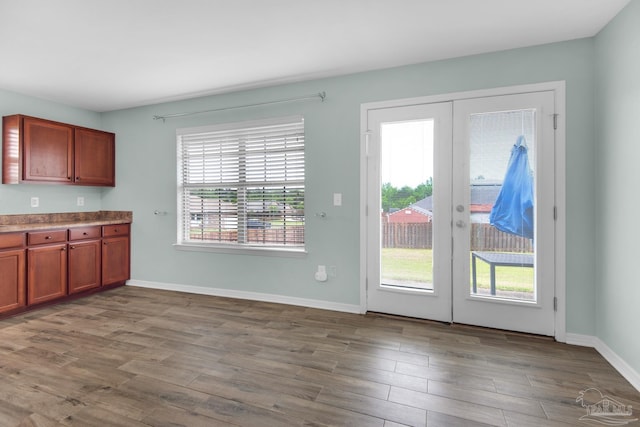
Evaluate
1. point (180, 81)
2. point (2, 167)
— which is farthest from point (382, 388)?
point (2, 167)

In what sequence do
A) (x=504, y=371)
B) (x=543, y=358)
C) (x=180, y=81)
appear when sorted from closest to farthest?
(x=504, y=371)
(x=543, y=358)
(x=180, y=81)

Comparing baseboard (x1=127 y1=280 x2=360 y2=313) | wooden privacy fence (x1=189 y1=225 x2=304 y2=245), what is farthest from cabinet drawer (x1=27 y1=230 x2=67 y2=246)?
wooden privacy fence (x1=189 y1=225 x2=304 y2=245)

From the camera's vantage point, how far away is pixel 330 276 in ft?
11.0

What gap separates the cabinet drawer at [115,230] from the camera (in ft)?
13.5

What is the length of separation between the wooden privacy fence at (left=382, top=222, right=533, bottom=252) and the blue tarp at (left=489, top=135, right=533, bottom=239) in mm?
72

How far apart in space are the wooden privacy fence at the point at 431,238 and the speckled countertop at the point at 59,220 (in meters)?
3.63

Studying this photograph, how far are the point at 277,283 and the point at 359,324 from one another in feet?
3.66

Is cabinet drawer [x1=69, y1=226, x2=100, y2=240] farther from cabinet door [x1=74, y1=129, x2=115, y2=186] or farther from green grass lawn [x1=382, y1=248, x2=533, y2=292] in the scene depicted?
green grass lawn [x1=382, y1=248, x2=533, y2=292]

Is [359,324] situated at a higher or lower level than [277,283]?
lower

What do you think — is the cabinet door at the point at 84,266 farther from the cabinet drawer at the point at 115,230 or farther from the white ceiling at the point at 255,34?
the white ceiling at the point at 255,34

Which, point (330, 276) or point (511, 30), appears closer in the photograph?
point (511, 30)

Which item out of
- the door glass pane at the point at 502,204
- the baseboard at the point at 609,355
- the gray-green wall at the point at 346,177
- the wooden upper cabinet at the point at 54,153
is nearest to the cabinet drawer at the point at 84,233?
the gray-green wall at the point at 346,177

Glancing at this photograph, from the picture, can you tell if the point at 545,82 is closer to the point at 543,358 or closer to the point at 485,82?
the point at 485,82

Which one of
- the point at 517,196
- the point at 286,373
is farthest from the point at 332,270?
the point at 517,196
